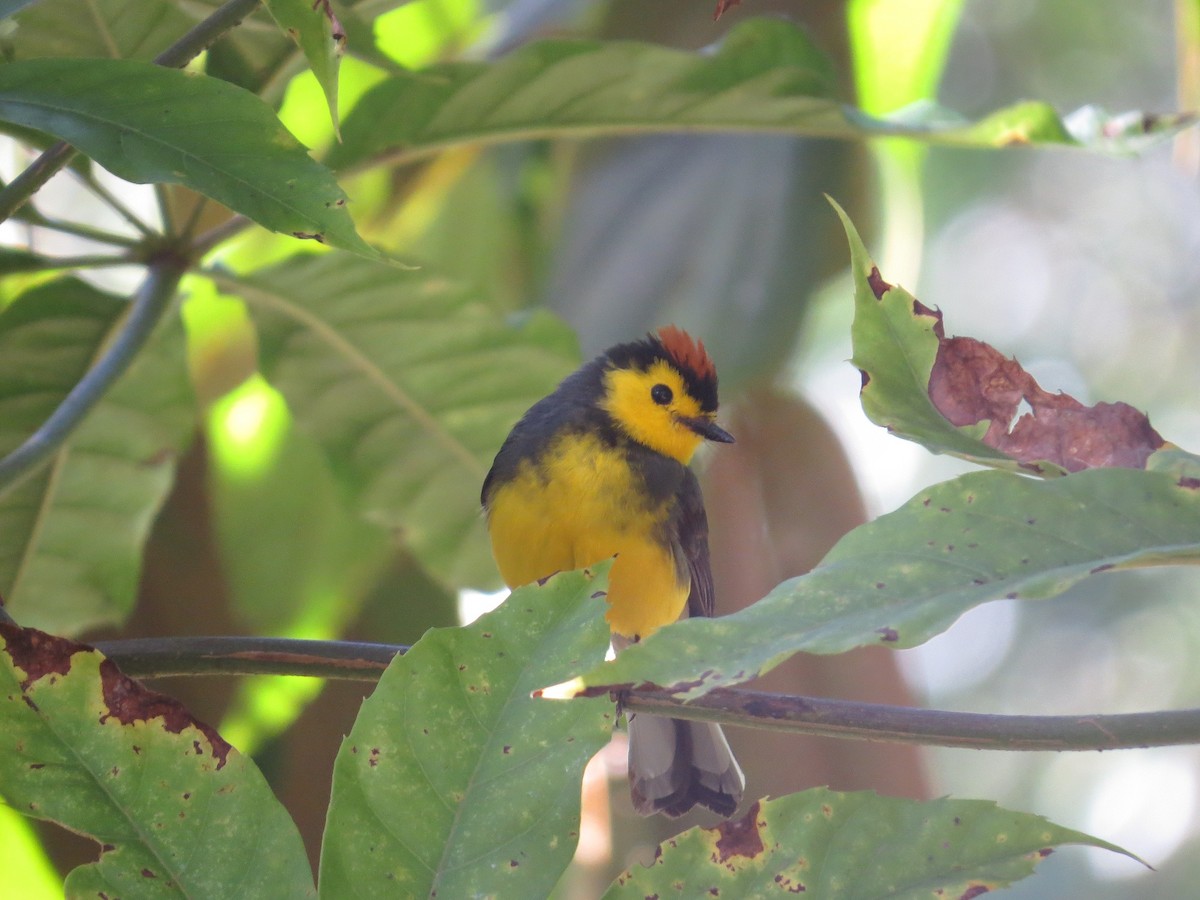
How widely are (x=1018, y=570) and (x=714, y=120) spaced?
1475 millimetres

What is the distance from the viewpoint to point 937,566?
1104mm

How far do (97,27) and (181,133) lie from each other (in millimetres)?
827

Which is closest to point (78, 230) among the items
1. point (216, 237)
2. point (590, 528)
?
point (216, 237)

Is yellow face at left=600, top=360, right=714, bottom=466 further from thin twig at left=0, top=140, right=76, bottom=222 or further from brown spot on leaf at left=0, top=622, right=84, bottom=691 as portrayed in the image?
brown spot on leaf at left=0, top=622, right=84, bottom=691

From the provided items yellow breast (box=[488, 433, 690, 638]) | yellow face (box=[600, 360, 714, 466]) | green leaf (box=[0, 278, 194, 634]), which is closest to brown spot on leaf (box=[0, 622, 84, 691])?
green leaf (box=[0, 278, 194, 634])

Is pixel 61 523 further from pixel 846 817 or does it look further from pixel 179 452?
pixel 846 817

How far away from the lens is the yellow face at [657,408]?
3.34m

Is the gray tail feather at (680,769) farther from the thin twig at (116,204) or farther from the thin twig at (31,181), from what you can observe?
the thin twig at (31,181)

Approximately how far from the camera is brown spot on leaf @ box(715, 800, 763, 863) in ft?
3.84

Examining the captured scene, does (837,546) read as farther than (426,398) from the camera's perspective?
No

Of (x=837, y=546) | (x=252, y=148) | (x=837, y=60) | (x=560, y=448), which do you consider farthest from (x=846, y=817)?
(x=837, y=60)

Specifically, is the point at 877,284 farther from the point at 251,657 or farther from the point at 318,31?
the point at 251,657

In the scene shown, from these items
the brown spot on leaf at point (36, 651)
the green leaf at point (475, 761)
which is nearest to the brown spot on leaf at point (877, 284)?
the green leaf at point (475, 761)

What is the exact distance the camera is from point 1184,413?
9.81 meters
